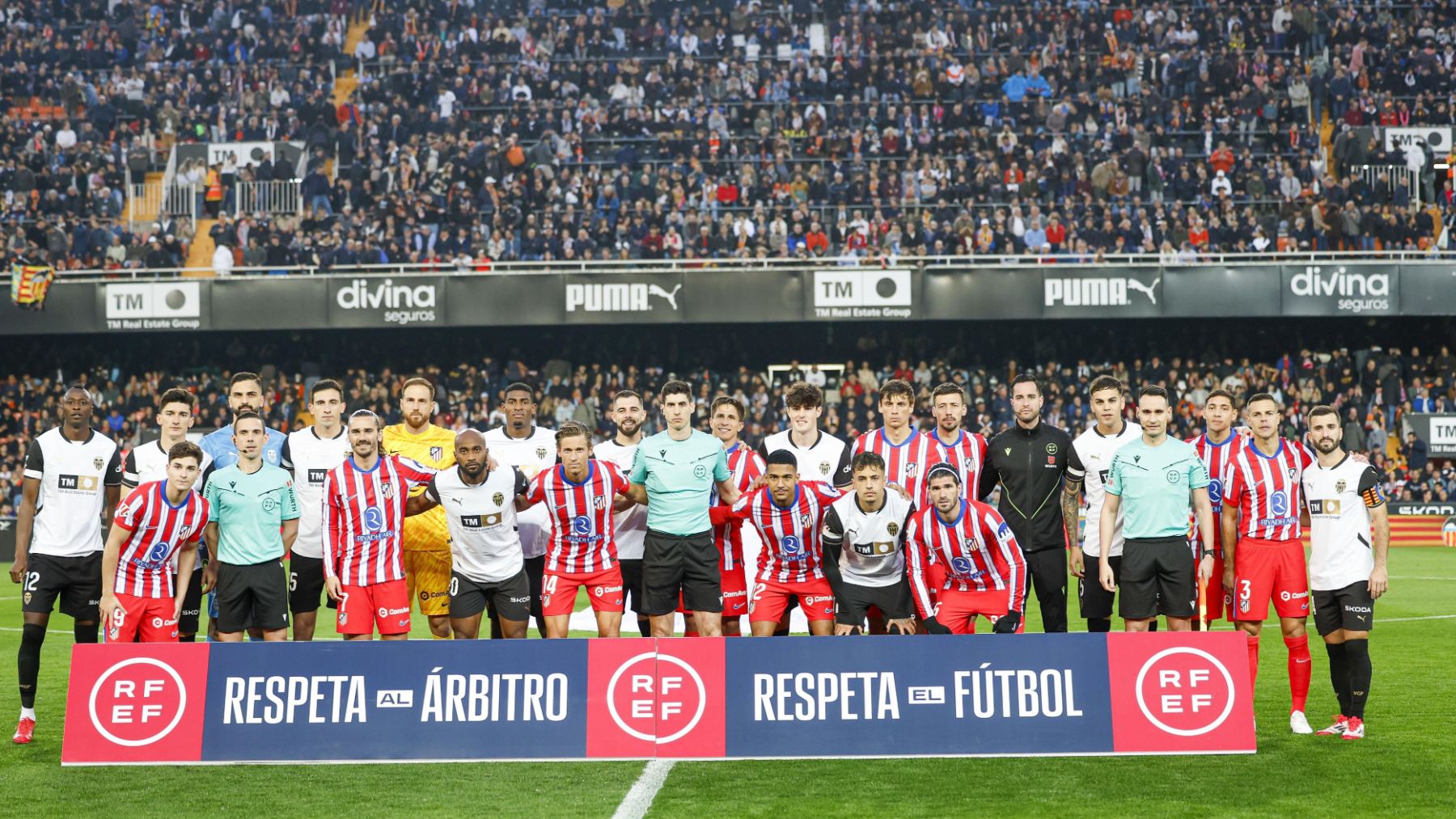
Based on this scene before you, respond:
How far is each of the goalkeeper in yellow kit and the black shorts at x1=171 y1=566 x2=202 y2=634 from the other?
1231 mm

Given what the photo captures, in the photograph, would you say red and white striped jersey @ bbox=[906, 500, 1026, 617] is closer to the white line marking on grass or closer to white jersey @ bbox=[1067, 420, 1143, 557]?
white jersey @ bbox=[1067, 420, 1143, 557]

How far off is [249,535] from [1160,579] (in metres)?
5.24

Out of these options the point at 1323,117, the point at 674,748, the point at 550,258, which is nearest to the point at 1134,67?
the point at 1323,117

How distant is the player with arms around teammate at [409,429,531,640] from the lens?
829cm

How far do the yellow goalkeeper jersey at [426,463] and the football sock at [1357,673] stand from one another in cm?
542

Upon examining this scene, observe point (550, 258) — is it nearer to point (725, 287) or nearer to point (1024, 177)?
point (725, 287)

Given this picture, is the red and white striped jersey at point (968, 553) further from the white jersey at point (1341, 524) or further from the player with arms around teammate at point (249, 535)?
the player with arms around teammate at point (249, 535)

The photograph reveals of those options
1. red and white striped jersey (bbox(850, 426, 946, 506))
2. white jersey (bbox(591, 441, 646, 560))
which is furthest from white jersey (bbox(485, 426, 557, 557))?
red and white striped jersey (bbox(850, 426, 946, 506))

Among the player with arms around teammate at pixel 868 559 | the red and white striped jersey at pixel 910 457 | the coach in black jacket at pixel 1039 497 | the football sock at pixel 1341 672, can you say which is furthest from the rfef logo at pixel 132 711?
the football sock at pixel 1341 672

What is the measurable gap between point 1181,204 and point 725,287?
942 cm

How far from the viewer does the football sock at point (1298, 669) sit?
326 inches

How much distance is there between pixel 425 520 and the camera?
30.0 ft

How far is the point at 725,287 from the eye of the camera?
27922 millimetres

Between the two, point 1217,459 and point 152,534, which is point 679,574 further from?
point 1217,459
